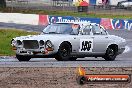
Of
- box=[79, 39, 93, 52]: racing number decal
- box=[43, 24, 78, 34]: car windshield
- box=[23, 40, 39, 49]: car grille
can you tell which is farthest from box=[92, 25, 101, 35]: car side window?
box=[23, 40, 39, 49]: car grille

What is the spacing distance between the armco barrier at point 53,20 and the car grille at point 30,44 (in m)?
24.1

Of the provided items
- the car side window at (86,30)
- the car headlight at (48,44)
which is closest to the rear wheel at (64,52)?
the car headlight at (48,44)

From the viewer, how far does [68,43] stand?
744 inches

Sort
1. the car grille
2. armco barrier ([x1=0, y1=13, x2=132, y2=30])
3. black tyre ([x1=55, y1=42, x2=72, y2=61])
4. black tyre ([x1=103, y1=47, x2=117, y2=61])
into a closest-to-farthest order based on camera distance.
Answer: the car grille
black tyre ([x1=55, y1=42, x2=72, y2=61])
black tyre ([x1=103, y1=47, x2=117, y2=61])
armco barrier ([x1=0, y1=13, x2=132, y2=30])

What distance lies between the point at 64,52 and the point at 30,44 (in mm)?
1068

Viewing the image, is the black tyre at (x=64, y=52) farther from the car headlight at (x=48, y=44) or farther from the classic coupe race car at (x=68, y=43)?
the car headlight at (x=48, y=44)

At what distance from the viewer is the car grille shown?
18.4 m

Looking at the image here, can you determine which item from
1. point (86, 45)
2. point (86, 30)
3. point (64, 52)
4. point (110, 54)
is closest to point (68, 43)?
point (64, 52)

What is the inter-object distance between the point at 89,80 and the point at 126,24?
3353cm

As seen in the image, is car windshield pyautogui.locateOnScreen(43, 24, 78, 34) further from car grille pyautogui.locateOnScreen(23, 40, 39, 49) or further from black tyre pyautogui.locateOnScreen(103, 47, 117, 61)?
black tyre pyautogui.locateOnScreen(103, 47, 117, 61)

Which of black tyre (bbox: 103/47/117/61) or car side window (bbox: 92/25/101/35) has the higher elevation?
car side window (bbox: 92/25/101/35)

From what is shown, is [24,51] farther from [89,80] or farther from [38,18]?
[38,18]

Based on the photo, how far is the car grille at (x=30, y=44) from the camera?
18406 mm

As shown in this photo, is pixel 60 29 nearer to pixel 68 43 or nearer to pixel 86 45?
pixel 68 43
